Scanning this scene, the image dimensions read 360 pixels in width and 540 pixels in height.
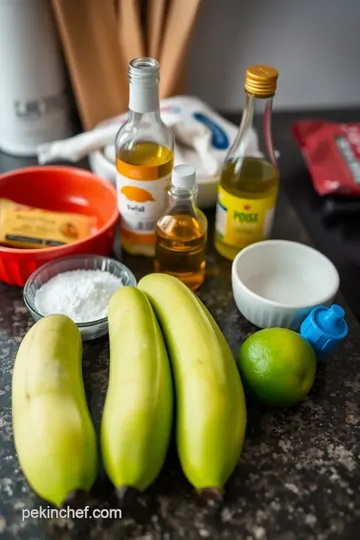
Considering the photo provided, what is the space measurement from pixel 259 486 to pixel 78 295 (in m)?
0.28

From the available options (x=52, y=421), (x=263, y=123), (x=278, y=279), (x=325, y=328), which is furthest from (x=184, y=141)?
(x=52, y=421)

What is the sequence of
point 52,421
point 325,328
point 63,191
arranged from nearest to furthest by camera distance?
1. point 52,421
2. point 325,328
3. point 63,191

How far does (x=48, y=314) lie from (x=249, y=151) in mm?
332

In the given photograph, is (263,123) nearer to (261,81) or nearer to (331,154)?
(261,81)

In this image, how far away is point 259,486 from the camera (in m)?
0.54

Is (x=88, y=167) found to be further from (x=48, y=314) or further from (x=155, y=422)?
(x=155, y=422)

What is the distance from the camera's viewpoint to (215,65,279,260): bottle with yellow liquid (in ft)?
2.40

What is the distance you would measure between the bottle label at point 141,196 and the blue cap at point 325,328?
23 cm

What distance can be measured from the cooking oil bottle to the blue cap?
17 centimetres

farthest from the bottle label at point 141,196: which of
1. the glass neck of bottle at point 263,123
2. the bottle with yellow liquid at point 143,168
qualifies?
the glass neck of bottle at point 263,123

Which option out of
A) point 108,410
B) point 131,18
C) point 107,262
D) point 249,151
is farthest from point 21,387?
point 131,18

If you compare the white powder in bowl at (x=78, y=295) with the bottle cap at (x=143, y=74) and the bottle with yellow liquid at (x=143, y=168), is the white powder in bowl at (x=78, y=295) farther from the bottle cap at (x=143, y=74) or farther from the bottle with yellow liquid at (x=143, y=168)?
the bottle cap at (x=143, y=74)

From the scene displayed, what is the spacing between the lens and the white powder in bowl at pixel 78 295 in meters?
0.67

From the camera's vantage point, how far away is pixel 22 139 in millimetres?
947
